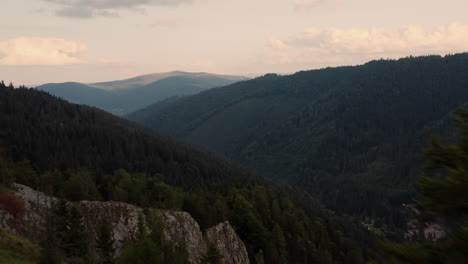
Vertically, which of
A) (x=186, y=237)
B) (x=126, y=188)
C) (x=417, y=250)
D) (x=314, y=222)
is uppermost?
(x=417, y=250)

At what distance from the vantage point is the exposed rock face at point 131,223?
→ 4862cm

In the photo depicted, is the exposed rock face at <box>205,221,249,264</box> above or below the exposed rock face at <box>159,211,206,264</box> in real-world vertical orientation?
below

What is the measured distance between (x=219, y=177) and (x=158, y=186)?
77968mm

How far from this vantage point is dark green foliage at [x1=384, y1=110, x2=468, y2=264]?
15.0 meters

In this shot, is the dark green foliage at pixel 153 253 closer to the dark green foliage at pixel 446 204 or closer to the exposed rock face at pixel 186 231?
the exposed rock face at pixel 186 231

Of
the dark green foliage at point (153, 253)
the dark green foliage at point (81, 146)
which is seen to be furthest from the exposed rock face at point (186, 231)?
the dark green foliage at point (81, 146)

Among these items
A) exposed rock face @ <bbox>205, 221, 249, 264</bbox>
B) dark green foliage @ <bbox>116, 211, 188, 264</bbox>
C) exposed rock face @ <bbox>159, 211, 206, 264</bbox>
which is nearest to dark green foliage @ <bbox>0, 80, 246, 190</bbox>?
exposed rock face @ <bbox>205, 221, 249, 264</bbox>

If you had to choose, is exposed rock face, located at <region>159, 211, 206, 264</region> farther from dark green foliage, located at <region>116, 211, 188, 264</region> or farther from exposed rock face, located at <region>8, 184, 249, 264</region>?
dark green foliage, located at <region>116, 211, 188, 264</region>

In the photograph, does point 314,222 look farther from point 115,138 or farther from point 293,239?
point 115,138

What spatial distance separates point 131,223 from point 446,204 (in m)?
45.7

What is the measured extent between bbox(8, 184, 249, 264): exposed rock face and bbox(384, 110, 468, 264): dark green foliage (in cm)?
3784

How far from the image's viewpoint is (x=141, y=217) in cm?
5416

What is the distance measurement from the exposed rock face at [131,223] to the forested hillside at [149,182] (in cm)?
364

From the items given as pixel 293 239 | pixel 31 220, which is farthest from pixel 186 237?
pixel 293 239
